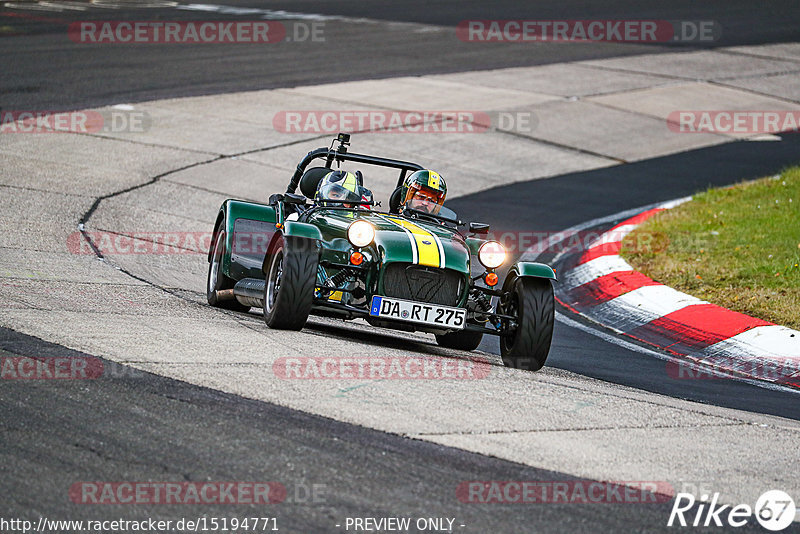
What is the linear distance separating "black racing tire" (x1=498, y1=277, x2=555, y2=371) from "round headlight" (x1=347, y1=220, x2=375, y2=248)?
1117 millimetres

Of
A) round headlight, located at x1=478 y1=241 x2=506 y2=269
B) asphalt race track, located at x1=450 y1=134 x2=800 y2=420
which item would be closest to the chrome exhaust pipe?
round headlight, located at x1=478 y1=241 x2=506 y2=269

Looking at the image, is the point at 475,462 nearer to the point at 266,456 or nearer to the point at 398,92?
the point at 266,456

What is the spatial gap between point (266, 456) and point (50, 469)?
0.92 m

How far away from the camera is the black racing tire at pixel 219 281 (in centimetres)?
938

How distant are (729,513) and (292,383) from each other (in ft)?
7.87

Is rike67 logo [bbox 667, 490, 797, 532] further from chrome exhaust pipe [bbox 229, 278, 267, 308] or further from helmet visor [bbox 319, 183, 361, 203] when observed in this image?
helmet visor [bbox 319, 183, 361, 203]

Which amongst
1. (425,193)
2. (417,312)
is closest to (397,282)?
(417,312)

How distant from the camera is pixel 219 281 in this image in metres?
9.45

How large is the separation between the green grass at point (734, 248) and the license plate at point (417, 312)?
3.28 m

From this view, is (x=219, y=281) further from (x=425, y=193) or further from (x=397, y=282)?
(x=397, y=282)

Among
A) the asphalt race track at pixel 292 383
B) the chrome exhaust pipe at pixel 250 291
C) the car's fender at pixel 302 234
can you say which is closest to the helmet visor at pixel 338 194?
the chrome exhaust pipe at pixel 250 291

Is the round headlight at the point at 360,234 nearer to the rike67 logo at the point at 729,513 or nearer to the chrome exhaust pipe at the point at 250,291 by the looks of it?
the chrome exhaust pipe at the point at 250,291

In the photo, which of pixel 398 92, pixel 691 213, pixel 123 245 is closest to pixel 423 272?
pixel 123 245

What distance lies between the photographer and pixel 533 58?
24672mm
